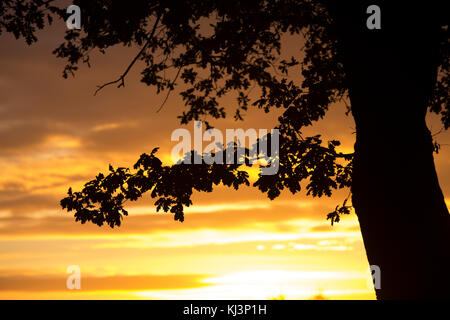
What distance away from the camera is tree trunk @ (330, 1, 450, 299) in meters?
7.71

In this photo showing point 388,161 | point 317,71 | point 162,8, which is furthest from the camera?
point 317,71

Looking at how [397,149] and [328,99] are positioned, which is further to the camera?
[328,99]

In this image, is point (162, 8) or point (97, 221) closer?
point (162, 8)

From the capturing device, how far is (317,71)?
562 inches

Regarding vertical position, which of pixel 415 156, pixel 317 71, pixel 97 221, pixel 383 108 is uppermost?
pixel 317 71

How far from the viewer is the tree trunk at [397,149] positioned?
771 centimetres

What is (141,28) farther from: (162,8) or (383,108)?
(383,108)

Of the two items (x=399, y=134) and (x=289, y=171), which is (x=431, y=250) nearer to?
(x=399, y=134)

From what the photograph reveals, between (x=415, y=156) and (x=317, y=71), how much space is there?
259 inches

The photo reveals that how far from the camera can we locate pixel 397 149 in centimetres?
815

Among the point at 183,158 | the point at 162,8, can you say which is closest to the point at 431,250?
the point at 183,158

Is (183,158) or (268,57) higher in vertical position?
(268,57)
